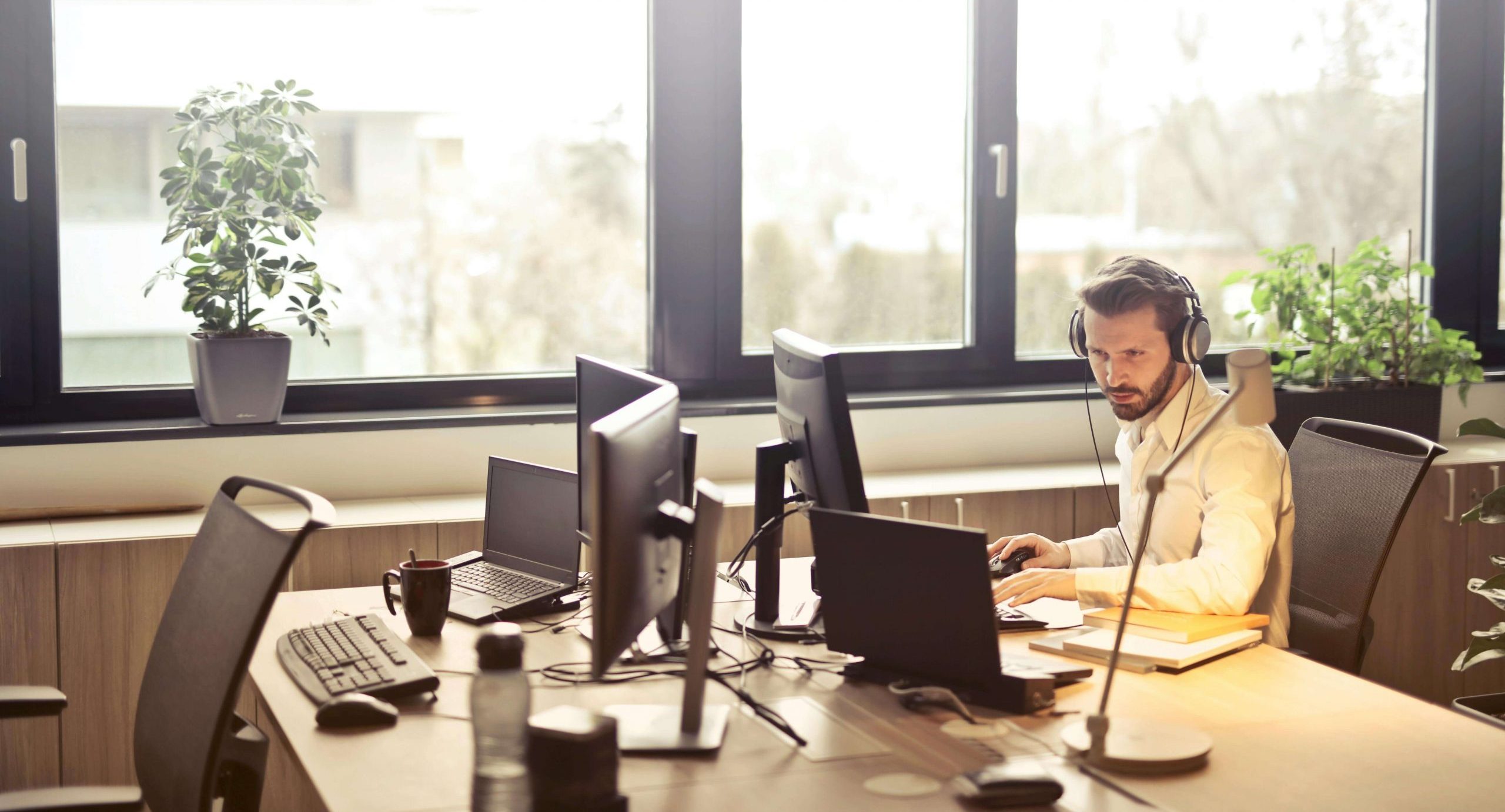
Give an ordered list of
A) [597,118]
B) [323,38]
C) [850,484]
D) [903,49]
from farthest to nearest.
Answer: [903,49]
[597,118]
[323,38]
[850,484]

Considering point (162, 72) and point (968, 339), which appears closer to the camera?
point (162, 72)

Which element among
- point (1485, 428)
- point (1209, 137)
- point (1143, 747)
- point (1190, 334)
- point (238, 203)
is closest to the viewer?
point (1143, 747)

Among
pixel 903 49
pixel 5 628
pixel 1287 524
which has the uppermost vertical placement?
pixel 903 49

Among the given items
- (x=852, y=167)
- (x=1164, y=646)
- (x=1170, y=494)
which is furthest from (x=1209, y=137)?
(x=1164, y=646)

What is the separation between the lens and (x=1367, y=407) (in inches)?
135

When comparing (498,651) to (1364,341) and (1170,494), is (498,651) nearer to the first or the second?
(1170,494)

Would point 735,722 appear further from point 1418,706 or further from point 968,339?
point 968,339

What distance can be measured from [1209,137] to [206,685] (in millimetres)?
3205

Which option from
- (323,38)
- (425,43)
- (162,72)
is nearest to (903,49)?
(425,43)

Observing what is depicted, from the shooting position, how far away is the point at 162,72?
116 inches

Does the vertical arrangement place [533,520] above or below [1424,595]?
above

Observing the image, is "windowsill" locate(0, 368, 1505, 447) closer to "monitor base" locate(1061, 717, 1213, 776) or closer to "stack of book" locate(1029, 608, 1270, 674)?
"stack of book" locate(1029, 608, 1270, 674)

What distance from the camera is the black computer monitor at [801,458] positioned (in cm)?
187

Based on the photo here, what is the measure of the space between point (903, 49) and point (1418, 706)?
234 cm
